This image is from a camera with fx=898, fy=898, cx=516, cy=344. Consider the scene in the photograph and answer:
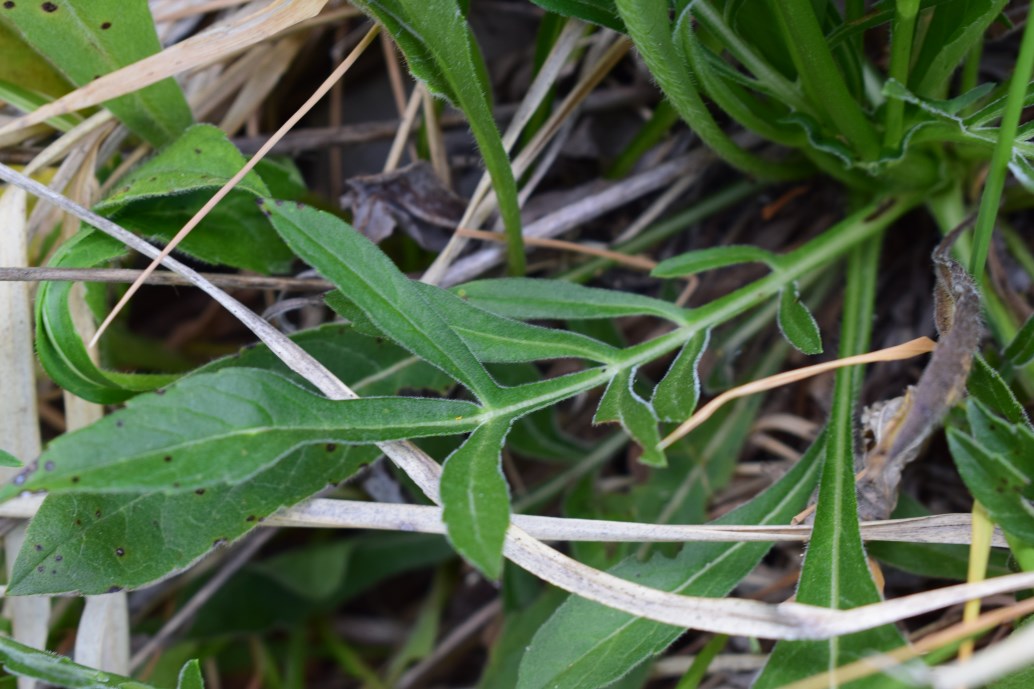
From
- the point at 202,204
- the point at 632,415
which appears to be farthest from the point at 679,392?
the point at 202,204

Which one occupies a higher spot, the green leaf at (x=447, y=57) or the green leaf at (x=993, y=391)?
the green leaf at (x=447, y=57)

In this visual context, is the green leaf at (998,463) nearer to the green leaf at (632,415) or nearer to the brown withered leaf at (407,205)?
the green leaf at (632,415)

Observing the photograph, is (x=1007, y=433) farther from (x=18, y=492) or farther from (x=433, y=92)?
(x=18, y=492)

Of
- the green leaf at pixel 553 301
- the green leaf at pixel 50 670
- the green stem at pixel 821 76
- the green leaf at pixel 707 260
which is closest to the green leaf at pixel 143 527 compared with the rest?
the green leaf at pixel 50 670

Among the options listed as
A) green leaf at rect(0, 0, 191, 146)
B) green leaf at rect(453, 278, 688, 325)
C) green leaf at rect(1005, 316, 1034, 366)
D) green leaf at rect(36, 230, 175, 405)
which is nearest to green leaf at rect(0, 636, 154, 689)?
green leaf at rect(36, 230, 175, 405)

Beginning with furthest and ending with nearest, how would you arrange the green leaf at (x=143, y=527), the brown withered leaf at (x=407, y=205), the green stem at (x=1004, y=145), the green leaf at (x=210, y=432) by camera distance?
1. the brown withered leaf at (x=407, y=205)
2. the green leaf at (x=143, y=527)
3. the green stem at (x=1004, y=145)
4. the green leaf at (x=210, y=432)

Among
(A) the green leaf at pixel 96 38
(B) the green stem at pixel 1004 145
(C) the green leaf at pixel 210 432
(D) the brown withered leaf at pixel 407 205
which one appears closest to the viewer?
(C) the green leaf at pixel 210 432

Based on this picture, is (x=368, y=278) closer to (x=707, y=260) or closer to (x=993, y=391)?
(x=707, y=260)

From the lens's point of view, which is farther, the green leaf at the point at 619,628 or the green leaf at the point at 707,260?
the green leaf at the point at 707,260

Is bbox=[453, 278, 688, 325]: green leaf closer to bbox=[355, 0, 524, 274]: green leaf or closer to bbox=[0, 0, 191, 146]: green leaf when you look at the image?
bbox=[355, 0, 524, 274]: green leaf
